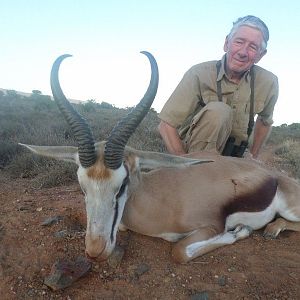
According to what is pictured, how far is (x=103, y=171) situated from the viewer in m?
3.54

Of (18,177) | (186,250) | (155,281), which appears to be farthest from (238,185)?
(18,177)

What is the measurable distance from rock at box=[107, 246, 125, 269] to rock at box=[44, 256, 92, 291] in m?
0.18

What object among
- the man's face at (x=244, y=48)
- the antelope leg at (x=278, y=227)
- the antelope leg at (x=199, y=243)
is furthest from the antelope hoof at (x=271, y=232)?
the man's face at (x=244, y=48)

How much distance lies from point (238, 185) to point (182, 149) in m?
1.27

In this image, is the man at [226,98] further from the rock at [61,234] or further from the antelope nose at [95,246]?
the antelope nose at [95,246]

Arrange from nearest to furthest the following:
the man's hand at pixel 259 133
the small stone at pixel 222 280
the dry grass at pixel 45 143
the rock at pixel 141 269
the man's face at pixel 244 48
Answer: the small stone at pixel 222 280 → the rock at pixel 141 269 → the man's face at pixel 244 48 → the man's hand at pixel 259 133 → the dry grass at pixel 45 143

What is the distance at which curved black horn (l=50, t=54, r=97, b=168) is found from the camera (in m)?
3.56

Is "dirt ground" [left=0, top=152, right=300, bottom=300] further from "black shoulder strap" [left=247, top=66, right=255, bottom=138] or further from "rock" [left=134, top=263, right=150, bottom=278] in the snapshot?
"black shoulder strap" [left=247, top=66, right=255, bottom=138]

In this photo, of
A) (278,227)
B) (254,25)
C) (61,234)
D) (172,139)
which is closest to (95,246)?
(61,234)

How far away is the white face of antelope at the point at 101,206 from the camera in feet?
11.0

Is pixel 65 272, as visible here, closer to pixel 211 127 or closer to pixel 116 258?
pixel 116 258

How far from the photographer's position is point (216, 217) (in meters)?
4.28

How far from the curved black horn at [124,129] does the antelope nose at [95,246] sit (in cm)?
58

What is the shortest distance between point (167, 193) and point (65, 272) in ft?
4.02
